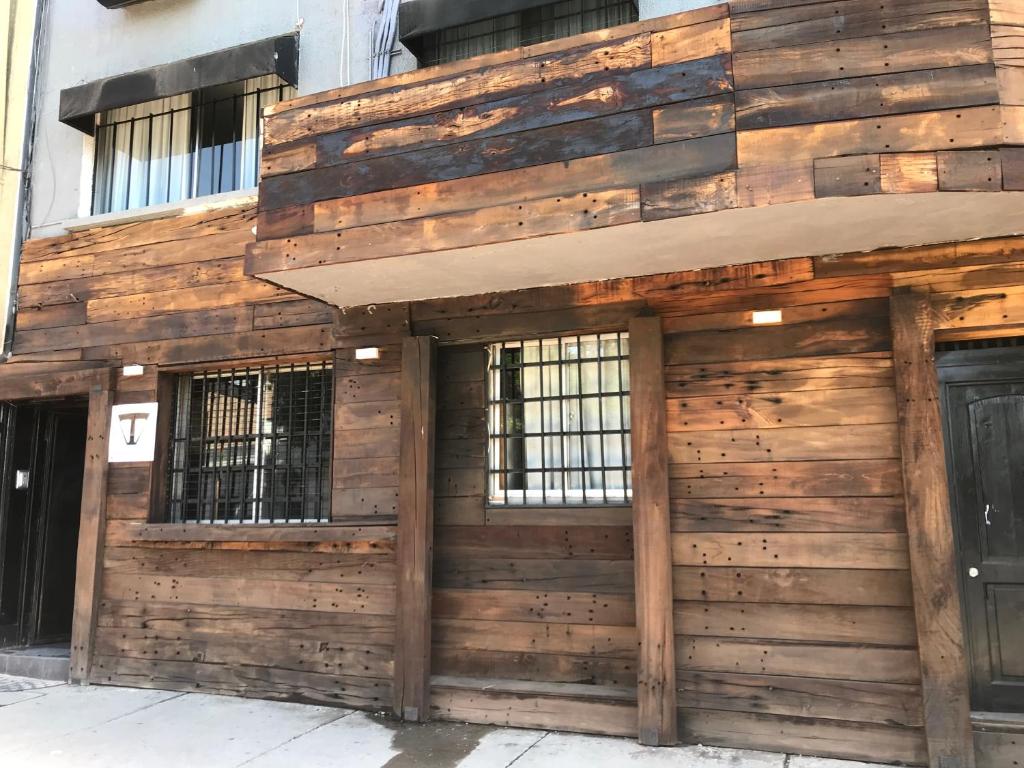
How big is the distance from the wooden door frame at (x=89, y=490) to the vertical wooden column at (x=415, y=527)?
3.01m

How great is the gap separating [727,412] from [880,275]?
1274 mm

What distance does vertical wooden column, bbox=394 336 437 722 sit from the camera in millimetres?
5586

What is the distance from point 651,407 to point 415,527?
6.40 ft

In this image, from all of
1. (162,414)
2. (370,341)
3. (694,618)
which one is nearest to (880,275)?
(694,618)

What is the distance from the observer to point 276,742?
204 inches

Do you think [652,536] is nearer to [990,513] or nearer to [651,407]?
[651,407]

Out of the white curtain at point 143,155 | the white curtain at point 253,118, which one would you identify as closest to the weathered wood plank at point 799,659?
the white curtain at point 253,118

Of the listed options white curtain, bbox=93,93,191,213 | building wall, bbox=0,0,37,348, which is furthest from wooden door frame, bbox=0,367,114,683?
white curtain, bbox=93,93,191,213

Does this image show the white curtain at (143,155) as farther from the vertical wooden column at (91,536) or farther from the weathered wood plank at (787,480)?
the weathered wood plank at (787,480)

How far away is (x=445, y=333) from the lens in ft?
19.5

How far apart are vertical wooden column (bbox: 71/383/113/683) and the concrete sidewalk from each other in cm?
60

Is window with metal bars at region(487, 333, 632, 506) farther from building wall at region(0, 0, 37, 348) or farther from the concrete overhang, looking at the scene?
building wall at region(0, 0, 37, 348)

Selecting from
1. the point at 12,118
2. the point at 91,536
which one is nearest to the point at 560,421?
the point at 91,536

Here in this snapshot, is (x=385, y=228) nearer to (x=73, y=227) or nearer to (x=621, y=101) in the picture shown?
(x=621, y=101)
